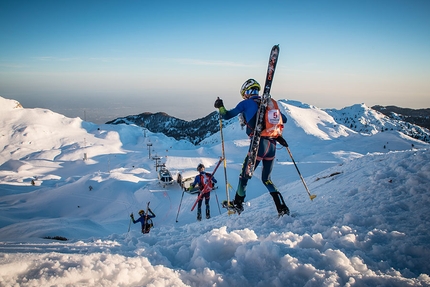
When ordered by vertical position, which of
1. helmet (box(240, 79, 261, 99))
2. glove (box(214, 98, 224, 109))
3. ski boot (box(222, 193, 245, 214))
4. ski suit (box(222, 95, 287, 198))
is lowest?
ski boot (box(222, 193, 245, 214))

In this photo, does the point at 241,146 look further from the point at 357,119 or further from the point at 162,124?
the point at 162,124

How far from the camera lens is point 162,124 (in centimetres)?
19775

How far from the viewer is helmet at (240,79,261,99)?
615cm

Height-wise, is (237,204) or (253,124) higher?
(253,124)

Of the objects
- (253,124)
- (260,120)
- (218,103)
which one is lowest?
(253,124)

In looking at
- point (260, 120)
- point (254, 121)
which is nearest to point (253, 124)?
point (254, 121)

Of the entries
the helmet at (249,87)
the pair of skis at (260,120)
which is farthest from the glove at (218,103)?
the pair of skis at (260,120)

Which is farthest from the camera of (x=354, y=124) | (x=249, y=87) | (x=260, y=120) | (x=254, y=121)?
(x=354, y=124)

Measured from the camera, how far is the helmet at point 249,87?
20.2 feet

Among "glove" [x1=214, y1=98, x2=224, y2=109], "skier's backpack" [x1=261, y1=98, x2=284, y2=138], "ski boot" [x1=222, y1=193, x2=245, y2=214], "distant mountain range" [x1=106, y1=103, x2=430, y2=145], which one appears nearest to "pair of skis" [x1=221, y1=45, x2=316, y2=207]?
"skier's backpack" [x1=261, y1=98, x2=284, y2=138]

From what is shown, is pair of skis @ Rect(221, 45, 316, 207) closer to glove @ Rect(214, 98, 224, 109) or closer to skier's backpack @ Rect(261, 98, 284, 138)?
skier's backpack @ Rect(261, 98, 284, 138)

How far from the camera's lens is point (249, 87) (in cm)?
616

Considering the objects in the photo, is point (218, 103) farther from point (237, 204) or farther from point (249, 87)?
point (237, 204)

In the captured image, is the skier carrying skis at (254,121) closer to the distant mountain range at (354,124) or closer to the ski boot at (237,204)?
the ski boot at (237,204)
